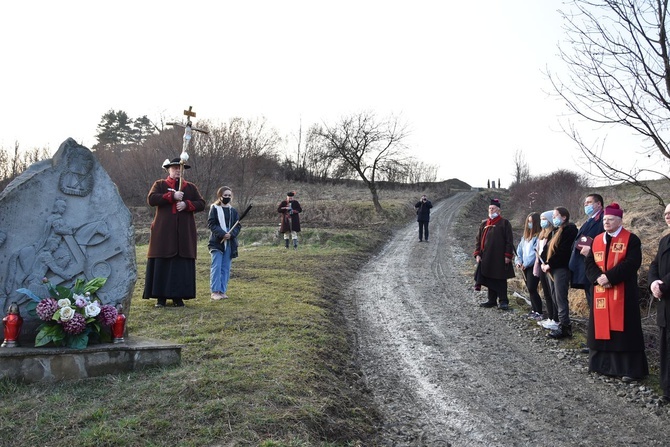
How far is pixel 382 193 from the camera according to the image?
4450 cm

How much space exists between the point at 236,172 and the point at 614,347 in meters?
25.5

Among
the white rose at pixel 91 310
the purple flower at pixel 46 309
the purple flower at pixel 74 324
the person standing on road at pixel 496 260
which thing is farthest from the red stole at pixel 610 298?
the purple flower at pixel 46 309

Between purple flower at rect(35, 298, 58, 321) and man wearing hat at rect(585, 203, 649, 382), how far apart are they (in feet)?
18.5

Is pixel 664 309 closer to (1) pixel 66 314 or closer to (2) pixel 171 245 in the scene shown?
(1) pixel 66 314

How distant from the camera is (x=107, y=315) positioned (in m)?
5.01

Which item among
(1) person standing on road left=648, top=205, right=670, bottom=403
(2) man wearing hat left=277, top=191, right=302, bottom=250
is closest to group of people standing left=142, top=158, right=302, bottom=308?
(1) person standing on road left=648, top=205, right=670, bottom=403

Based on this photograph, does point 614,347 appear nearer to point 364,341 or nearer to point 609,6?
point 364,341

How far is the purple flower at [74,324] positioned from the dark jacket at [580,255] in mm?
6003

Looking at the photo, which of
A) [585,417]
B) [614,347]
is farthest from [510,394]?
[614,347]

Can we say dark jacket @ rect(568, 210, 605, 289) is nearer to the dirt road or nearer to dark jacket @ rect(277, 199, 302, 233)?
the dirt road

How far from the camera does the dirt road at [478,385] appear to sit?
14.8 feet

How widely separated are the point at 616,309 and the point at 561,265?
1.66 meters

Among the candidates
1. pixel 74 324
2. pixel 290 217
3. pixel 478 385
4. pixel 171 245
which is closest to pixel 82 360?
pixel 74 324

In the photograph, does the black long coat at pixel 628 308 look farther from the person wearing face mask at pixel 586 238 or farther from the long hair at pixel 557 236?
the long hair at pixel 557 236
